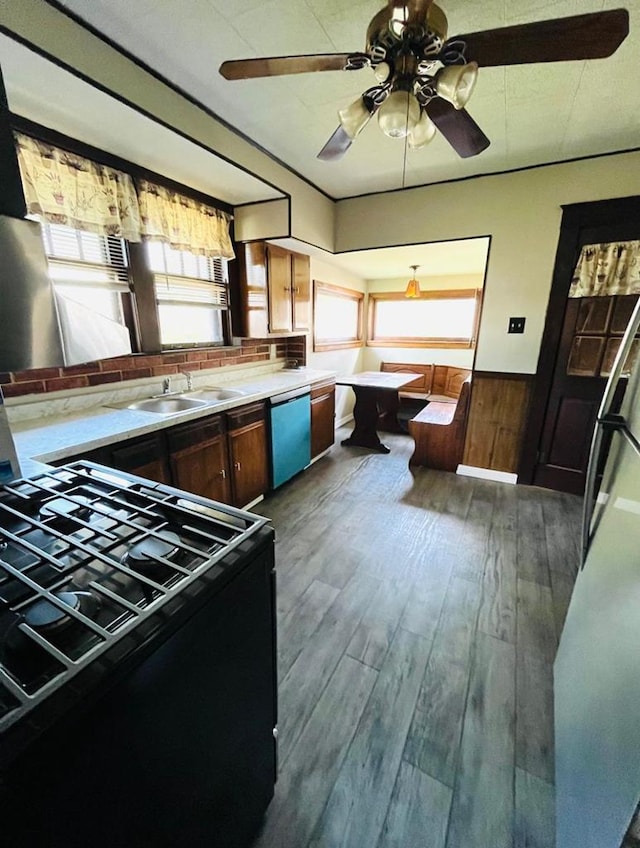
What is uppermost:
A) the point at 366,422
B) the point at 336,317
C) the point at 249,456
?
the point at 336,317

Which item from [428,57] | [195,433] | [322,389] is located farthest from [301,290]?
[428,57]

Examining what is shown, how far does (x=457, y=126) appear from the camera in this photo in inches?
60.7

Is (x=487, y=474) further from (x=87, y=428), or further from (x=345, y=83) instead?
(x=87, y=428)

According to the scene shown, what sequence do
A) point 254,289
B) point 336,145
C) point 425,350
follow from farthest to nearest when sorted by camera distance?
point 425,350 → point 254,289 → point 336,145

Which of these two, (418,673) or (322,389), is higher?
(322,389)

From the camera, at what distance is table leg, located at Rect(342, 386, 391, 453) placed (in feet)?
13.1

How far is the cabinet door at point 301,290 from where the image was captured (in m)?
3.41

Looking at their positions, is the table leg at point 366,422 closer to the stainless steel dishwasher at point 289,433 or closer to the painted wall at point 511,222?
the stainless steel dishwasher at point 289,433

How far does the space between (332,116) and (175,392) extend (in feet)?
6.68

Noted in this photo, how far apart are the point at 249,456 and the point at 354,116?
2035 millimetres

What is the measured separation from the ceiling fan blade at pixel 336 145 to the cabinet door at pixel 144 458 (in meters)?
1.71

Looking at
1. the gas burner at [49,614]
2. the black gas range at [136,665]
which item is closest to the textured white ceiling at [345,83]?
the black gas range at [136,665]

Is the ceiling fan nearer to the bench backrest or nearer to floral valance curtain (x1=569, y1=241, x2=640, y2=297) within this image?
floral valance curtain (x1=569, y1=241, x2=640, y2=297)

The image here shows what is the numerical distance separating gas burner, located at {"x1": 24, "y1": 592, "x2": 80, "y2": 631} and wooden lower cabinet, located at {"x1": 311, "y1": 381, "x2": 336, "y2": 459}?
2.79 m
